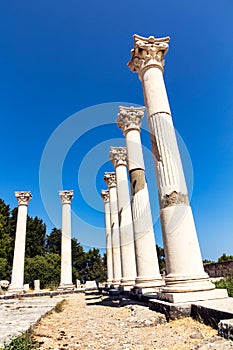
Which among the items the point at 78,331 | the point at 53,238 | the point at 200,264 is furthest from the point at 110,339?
the point at 53,238

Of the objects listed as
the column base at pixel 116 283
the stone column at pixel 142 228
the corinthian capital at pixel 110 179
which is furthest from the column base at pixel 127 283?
the corinthian capital at pixel 110 179

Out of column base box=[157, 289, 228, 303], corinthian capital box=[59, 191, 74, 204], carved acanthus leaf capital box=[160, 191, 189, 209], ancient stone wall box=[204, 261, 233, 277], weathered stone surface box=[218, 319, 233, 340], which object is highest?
corinthian capital box=[59, 191, 74, 204]

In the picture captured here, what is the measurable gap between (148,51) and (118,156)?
14712 mm

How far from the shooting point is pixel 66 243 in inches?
1700

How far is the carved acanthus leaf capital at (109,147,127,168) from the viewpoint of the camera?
3038 cm

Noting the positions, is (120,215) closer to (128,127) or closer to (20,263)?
(128,127)

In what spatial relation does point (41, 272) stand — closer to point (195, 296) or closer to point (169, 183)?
point (169, 183)

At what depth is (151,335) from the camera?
27.5 ft

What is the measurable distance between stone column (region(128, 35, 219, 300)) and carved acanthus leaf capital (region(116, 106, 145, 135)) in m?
6.43

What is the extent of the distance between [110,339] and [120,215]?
1911 cm

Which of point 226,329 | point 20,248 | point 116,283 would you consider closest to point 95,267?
point 20,248

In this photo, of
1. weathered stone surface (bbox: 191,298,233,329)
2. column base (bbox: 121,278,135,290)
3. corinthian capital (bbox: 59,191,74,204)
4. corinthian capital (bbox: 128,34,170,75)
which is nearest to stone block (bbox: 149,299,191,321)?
weathered stone surface (bbox: 191,298,233,329)

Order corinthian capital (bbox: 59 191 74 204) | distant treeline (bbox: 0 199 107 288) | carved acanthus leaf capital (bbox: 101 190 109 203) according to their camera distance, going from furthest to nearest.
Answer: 1. distant treeline (bbox: 0 199 107 288)
2. corinthian capital (bbox: 59 191 74 204)
3. carved acanthus leaf capital (bbox: 101 190 109 203)

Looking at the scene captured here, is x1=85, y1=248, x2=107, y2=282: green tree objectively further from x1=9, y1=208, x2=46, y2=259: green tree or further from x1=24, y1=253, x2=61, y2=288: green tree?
x1=24, y1=253, x2=61, y2=288: green tree
